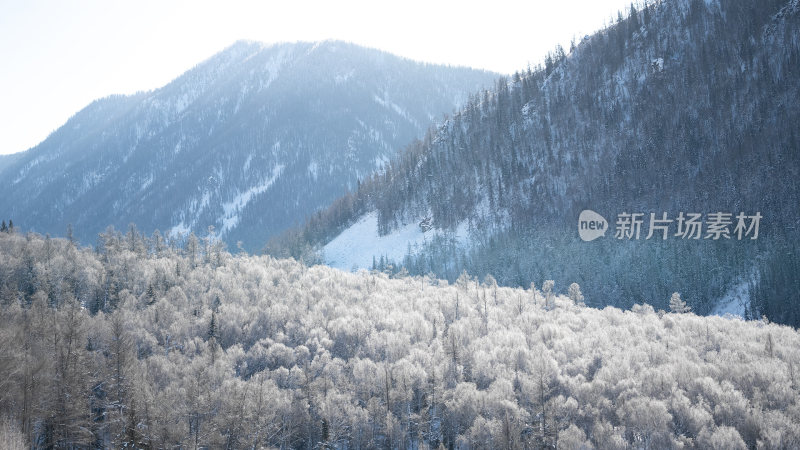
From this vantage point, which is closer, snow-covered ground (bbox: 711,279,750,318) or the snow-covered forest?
the snow-covered forest

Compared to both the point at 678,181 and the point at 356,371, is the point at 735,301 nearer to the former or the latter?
the point at 678,181

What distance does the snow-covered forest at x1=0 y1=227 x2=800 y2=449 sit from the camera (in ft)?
169

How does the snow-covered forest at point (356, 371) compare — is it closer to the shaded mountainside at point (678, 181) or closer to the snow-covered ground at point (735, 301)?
the snow-covered ground at point (735, 301)

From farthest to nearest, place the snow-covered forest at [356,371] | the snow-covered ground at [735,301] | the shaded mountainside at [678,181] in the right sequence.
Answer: the shaded mountainside at [678,181] → the snow-covered ground at [735,301] → the snow-covered forest at [356,371]

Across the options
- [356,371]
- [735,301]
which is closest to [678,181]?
[735,301]

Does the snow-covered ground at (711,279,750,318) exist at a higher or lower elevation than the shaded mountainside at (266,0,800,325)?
lower

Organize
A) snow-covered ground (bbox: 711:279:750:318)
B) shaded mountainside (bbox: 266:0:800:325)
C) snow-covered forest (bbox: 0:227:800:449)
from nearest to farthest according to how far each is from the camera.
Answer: snow-covered forest (bbox: 0:227:800:449), snow-covered ground (bbox: 711:279:750:318), shaded mountainside (bbox: 266:0:800:325)

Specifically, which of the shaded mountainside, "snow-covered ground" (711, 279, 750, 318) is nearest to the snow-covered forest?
"snow-covered ground" (711, 279, 750, 318)

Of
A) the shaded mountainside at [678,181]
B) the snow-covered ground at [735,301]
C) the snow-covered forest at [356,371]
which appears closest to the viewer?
the snow-covered forest at [356,371]

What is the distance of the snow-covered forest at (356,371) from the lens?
51.4 meters

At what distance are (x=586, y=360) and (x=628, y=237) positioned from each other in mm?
102061

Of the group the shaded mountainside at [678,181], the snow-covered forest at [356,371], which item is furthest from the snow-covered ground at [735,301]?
the snow-covered forest at [356,371]

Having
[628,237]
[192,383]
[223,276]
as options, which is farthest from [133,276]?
[628,237]

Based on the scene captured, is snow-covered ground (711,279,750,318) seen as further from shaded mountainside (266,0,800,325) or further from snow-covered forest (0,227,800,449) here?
snow-covered forest (0,227,800,449)
